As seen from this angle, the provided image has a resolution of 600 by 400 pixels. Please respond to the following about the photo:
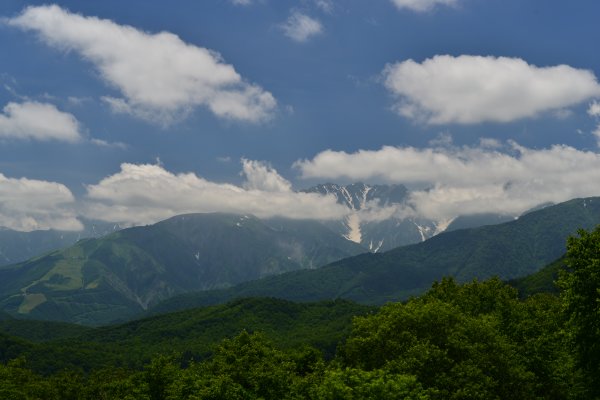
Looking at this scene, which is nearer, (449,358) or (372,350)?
(449,358)

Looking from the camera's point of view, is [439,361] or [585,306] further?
[439,361]

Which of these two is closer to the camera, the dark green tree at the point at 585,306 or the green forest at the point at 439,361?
the dark green tree at the point at 585,306

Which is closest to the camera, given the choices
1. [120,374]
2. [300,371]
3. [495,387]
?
[495,387]

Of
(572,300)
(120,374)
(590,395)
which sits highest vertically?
(572,300)

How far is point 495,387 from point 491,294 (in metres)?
42.6

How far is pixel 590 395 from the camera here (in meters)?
59.2

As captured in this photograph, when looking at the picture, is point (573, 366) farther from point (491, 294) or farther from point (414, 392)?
point (491, 294)

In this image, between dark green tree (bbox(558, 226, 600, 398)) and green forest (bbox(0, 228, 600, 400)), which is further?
green forest (bbox(0, 228, 600, 400))

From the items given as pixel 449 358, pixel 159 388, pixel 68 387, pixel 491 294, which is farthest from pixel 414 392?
pixel 68 387

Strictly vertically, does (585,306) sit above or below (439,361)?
above

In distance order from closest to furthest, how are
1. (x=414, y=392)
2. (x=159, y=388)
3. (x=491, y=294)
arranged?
(x=414, y=392) → (x=159, y=388) → (x=491, y=294)

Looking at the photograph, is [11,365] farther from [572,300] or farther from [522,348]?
[572,300]

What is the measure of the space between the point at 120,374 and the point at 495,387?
104 metres

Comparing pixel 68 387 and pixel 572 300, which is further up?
pixel 572 300
